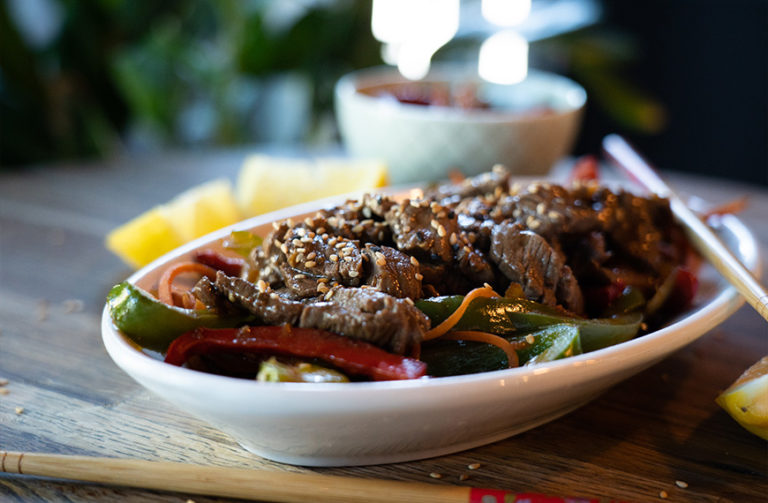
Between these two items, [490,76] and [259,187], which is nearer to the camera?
[259,187]

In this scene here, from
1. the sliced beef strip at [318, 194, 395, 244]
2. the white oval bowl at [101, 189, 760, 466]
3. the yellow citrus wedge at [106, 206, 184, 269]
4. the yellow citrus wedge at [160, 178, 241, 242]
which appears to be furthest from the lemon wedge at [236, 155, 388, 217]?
the white oval bowl at [101, 189, 760, 466]

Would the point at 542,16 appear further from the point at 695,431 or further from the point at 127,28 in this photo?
the point at 695,431

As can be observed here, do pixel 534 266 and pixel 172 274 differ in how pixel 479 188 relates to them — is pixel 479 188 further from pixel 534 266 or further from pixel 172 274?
pixel 172 274

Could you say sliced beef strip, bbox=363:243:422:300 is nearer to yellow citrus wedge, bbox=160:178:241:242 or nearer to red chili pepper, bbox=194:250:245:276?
red chili pepper, bbox=194:250:245:276

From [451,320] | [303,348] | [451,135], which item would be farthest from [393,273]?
[451,135]

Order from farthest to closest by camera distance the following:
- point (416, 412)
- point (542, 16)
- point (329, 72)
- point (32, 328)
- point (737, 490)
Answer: point (542, 16), point (329, 72), point (32, 328), point (737, 490), point (416, 412)

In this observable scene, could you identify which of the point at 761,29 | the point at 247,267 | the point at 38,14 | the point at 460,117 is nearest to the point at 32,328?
the point at 247,267

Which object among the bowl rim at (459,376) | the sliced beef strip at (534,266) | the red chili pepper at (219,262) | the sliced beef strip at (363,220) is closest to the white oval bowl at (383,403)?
the bowl rim at (459,376)
